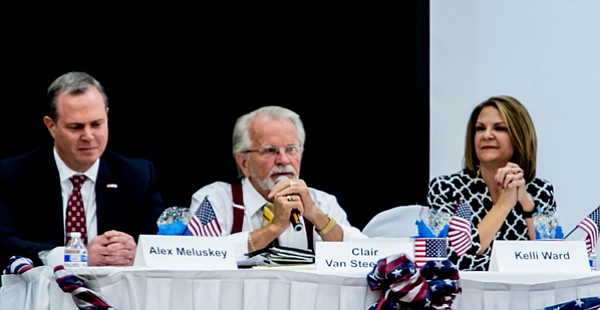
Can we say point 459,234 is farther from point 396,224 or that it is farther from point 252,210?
point 252,210

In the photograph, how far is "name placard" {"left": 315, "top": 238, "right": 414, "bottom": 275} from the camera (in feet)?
9.16

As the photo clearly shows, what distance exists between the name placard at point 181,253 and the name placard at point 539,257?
724 mm

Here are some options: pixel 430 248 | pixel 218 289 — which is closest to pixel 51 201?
pixel 218 289

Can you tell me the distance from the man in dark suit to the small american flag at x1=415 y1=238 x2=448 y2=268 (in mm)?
1262

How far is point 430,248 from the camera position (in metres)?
3.05

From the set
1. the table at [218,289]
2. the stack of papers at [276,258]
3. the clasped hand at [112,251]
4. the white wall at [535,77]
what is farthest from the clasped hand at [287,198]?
the white wall at [535,77]

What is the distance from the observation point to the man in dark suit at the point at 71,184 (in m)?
3.85

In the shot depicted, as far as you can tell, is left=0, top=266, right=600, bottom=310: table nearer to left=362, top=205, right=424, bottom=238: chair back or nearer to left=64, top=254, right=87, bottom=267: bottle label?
left=64, top=254, right=87, bottom=267: bottle label

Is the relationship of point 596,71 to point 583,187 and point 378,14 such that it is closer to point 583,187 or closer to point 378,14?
point 583,187

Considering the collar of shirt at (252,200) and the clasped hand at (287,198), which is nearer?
the clasped hand at (287,198)

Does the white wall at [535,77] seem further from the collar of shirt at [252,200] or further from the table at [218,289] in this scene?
the table at [218,289]

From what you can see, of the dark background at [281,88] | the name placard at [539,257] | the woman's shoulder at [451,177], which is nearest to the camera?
the name placard at [539,257]

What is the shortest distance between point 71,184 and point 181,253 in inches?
52.1

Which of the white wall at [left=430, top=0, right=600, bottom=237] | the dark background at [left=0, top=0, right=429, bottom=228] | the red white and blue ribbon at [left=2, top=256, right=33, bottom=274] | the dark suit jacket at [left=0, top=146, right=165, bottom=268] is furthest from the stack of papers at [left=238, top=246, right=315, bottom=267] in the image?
the white wall at [left=430, top=0, right=600, bottom=237]
